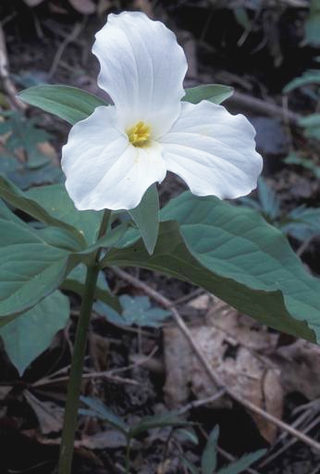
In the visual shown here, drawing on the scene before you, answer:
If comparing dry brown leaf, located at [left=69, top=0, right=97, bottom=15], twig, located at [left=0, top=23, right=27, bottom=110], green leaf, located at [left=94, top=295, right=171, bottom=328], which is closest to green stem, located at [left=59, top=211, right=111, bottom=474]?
green leaf, located at [left=94, top=295, right=171, bottom=328]

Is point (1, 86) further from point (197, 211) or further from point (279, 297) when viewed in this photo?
point (279, 297)

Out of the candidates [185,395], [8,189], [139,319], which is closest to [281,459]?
[185,395]

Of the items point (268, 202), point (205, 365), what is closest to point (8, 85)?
point (268, 202)

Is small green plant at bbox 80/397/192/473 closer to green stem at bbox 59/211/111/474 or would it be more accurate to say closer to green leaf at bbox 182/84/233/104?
green stem at bbox 59/211/111/474

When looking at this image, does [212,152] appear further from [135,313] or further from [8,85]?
[8,85]

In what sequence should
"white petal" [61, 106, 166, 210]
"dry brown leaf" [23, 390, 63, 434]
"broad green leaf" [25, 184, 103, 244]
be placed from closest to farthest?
"white petal" [61, 106, 166, 210] < "broad green leaf" [25, 184, 103, 244] < "dry brown leaf" [23, 390, 63, 434]

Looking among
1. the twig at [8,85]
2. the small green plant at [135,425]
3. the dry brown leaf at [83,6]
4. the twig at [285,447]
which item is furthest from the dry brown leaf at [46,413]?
the dry brown leaf at [83,6]

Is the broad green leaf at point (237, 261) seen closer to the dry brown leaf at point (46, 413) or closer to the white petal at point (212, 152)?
the white petal at point (212, 152)
